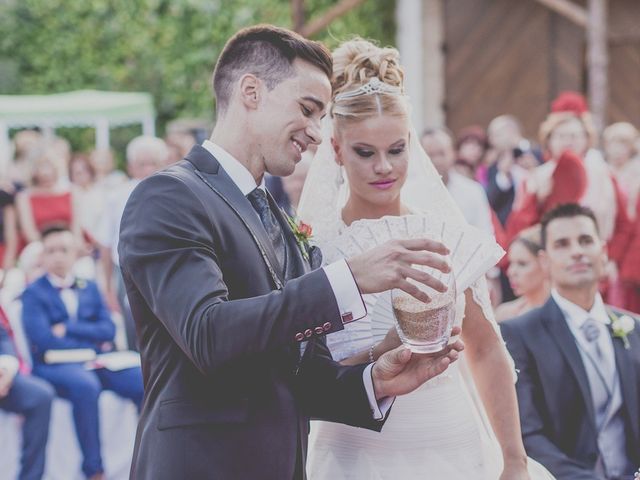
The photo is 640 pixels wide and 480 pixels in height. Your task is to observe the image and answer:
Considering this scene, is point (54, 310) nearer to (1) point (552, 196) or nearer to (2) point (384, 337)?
(1) point (552, 196)

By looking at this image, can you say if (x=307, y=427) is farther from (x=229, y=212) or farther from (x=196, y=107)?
(x=196, y=107)

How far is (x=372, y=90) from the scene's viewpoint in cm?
313

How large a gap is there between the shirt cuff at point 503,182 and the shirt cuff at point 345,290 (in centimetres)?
676

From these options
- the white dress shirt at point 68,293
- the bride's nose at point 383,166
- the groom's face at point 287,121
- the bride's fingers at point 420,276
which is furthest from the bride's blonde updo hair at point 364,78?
the white dress shirt at point 68,293

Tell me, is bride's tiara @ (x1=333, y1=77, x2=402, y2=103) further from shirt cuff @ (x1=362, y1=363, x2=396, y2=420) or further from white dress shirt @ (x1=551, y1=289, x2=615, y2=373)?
white dress shirt @ (x1=551, y1=289, x2=615, y2=373)

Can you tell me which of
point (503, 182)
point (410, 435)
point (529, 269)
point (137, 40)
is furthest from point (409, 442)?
point (137, 40)

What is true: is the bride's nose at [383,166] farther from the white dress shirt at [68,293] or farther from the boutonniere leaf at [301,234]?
the white dress shirt at [68,293]

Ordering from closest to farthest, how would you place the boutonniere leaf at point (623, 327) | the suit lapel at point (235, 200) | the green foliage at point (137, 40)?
1. the suit lapel at point (235, 200)
2. the boutonniere leaf at point (623, 327)
3. the green foliage at point (137, 40)

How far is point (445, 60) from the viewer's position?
12586mm

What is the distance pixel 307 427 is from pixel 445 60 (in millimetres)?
10542

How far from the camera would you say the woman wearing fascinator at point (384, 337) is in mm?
3016

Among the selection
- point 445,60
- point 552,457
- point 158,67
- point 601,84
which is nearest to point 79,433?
point 552,457

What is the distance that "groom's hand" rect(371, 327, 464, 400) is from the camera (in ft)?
8.07

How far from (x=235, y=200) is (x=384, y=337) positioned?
75 cm
